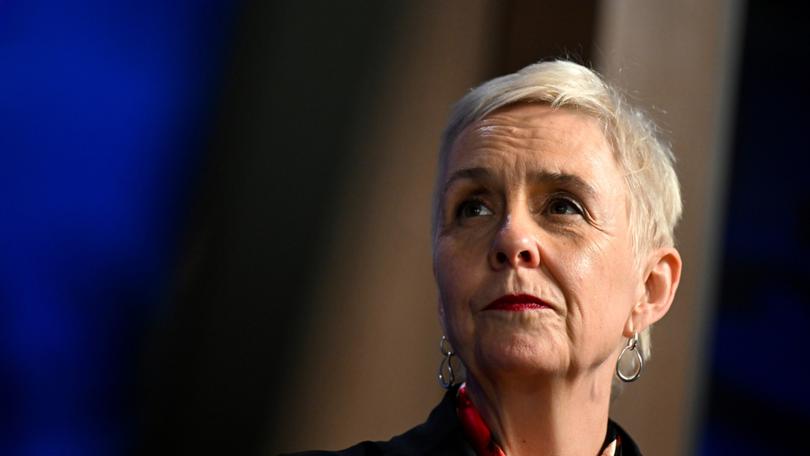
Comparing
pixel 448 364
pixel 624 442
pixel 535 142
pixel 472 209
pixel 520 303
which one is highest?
pixel 535 142

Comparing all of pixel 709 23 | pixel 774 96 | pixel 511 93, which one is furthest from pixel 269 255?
pixel 774 96

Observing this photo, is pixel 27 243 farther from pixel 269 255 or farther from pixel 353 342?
pixel 353 342

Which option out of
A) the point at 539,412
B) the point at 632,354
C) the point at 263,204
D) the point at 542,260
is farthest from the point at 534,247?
the point at 263,204

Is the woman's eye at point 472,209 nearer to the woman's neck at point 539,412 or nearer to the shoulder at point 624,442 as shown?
the woman's neck at point 539,412

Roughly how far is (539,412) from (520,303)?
7.2 inches

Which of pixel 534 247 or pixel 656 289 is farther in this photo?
pixel 656 289

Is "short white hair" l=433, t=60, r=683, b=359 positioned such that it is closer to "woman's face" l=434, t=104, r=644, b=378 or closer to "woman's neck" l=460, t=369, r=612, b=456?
"woman's face" l=434, t=104, r=644, b=378

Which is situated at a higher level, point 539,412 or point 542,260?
point 542,260

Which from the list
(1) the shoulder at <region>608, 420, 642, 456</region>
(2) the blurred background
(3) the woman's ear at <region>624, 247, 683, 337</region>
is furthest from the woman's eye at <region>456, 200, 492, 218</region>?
(2) the blurred background

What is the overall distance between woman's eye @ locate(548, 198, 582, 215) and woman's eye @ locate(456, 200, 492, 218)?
9 cm

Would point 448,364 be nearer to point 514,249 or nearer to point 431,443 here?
point 431,443

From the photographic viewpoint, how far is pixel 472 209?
1736 millimetres

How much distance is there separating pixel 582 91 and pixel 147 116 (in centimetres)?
90

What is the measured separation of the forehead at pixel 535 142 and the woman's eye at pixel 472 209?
58mm
